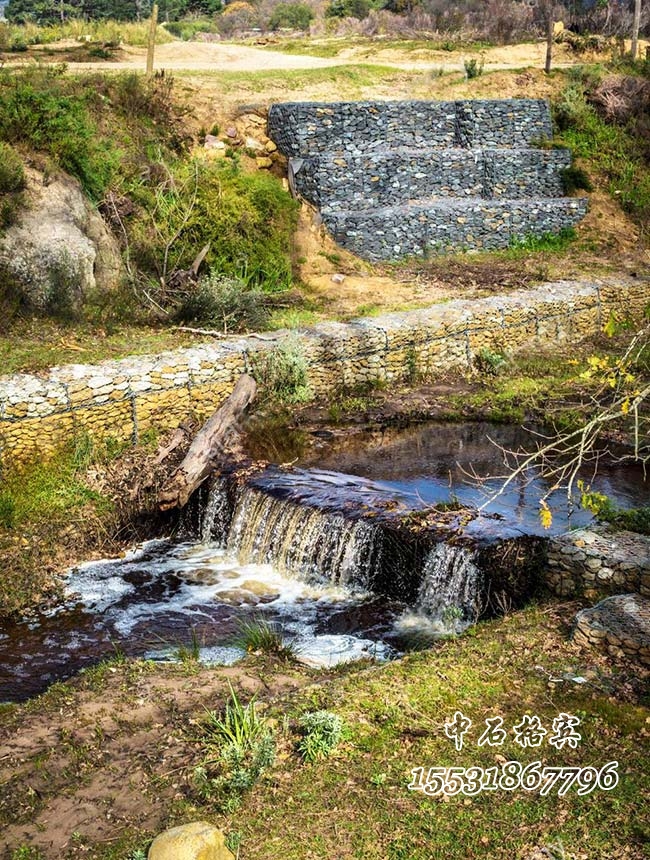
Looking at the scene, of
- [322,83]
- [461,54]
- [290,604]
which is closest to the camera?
[290,604]

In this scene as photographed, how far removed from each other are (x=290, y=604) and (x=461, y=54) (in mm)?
24939

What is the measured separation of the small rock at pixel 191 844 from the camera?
5719 millimetres

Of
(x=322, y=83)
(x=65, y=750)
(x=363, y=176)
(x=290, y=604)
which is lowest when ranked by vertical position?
(x=290, y=604)

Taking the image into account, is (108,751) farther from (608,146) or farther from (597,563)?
(608,146)

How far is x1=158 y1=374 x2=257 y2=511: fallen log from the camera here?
13.0 metres

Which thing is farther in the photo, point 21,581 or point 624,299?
point 624,299

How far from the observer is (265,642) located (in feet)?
31.1

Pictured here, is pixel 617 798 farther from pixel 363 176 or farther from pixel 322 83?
pixel 322 83

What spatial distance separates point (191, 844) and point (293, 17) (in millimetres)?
42451

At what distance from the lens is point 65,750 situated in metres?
7.28

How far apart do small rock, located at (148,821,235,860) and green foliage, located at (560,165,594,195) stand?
22.6 m

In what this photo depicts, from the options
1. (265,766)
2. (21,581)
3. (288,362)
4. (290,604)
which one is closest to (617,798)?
(265,766)

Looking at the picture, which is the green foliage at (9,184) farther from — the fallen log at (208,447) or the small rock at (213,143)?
the small rock at (213,143)

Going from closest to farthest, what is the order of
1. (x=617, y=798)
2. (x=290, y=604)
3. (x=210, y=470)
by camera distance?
(x=617, y=798) → (x=290, y=604) → (x=210, y=470)
